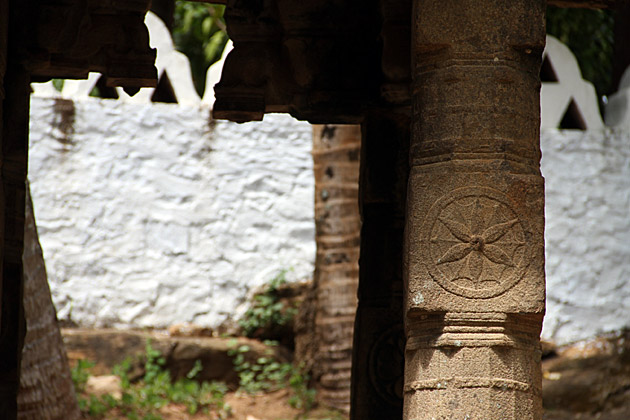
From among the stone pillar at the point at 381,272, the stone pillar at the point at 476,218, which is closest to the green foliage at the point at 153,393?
the stone pillar at the point at 381,272

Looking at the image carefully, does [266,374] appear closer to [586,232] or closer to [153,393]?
[153,393]

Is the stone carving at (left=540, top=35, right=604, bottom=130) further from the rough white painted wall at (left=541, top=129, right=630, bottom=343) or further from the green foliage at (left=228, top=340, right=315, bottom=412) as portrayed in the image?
the green foliage at (left=228, top=340, right=315, bottom=412)

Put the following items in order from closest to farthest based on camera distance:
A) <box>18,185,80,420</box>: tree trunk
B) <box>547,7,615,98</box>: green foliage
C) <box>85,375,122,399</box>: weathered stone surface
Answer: <box>18,185,80,420</box>: tree trunk < <box>85,375,122,399</box>: weathered stone surface < <box>547,7,615,98</box>: green foliage

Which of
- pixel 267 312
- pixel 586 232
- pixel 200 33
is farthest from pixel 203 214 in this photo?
pixel 200 33

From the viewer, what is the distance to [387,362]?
6016 millimetres

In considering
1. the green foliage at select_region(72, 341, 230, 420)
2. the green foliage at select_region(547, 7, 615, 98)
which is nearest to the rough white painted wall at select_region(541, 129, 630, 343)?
the green foliage at select_region(72, 341, 230, 420)

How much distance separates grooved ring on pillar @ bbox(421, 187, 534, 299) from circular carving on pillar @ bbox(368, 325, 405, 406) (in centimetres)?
148

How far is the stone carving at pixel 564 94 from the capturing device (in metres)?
11.4

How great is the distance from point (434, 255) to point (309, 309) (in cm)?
567

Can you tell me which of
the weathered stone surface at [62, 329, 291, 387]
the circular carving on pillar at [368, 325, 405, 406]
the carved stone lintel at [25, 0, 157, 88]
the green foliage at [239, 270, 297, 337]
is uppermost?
the carved stone lintel at [25, 0, 157, 88]

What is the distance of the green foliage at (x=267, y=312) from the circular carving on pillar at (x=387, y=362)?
467cm

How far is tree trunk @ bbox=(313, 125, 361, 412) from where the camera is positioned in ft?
31.1

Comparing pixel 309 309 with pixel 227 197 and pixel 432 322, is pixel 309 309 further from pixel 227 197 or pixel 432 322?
pixel 432 322

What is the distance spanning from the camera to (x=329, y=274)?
9.54 meters
